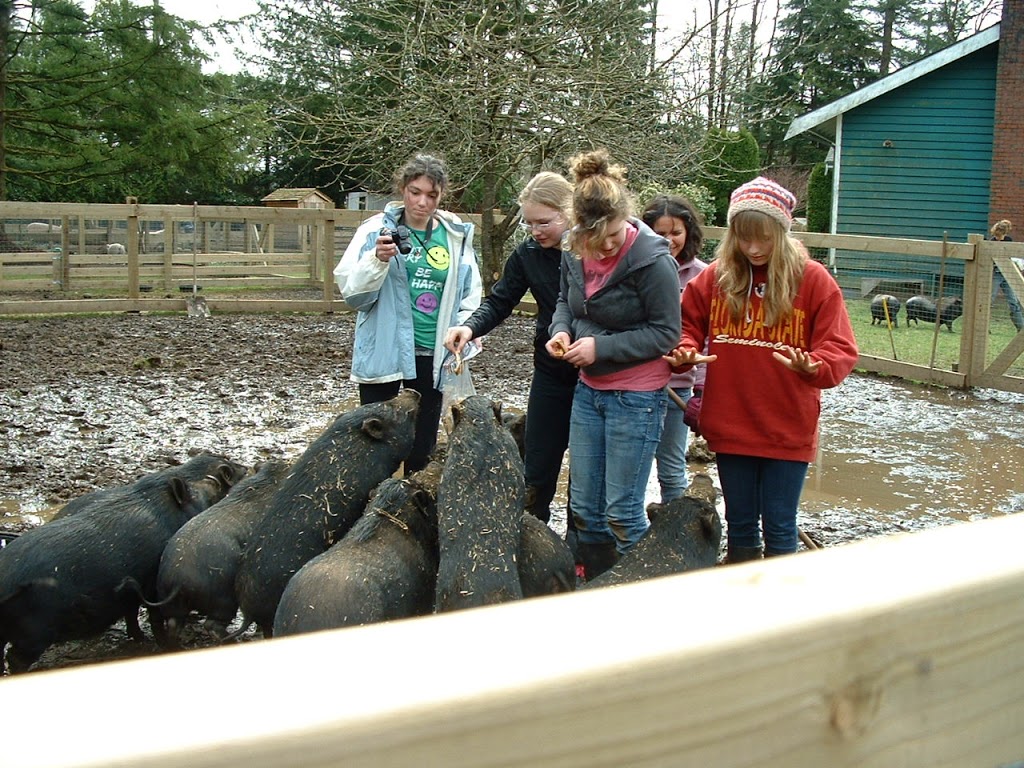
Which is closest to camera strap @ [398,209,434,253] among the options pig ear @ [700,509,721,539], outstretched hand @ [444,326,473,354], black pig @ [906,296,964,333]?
outstretched hand @ [444,326,473,354]

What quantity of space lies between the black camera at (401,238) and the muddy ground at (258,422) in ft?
6.70

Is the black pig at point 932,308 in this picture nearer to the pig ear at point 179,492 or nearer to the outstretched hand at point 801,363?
the outstretched hand at point 801,363

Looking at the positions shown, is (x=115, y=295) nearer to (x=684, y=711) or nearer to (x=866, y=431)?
(x=866, y=431)

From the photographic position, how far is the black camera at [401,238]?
525cm

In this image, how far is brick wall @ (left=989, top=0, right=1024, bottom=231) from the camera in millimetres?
21531

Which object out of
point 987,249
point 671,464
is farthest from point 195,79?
point 671,464

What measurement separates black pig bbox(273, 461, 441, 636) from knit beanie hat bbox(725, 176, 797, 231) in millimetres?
1635

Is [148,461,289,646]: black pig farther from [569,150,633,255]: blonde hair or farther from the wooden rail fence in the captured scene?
the wooden rail fence

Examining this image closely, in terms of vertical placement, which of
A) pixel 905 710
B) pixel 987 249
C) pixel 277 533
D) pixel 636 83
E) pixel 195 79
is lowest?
pixel 277 533

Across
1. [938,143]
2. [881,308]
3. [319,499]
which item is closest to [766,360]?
[319,499]

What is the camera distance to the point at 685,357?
4227 millimetres

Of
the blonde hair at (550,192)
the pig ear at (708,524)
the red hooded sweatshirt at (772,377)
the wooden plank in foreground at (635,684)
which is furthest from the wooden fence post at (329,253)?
the wooden plank in foreground at (635,684)

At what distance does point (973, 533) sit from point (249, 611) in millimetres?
3542

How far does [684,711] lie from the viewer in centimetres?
77
